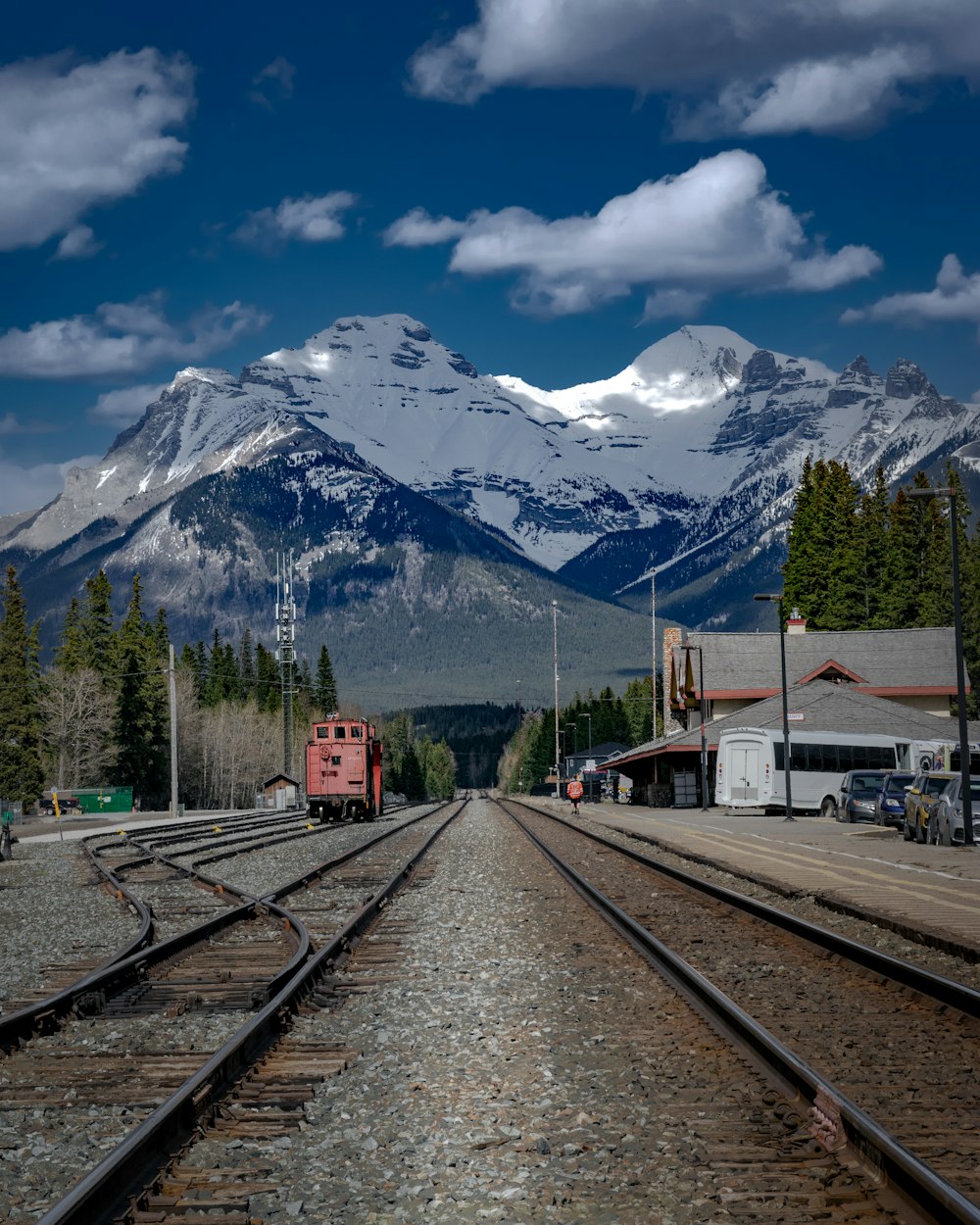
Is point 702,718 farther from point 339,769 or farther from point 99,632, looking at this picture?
point 99,632

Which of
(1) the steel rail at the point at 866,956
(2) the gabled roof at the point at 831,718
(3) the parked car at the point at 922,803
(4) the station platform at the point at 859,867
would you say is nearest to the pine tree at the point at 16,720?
(2) the gabled roof at the point at 831,718

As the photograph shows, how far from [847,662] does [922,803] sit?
48.5 m

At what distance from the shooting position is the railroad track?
23.0 feet

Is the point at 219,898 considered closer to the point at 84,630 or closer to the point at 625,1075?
the point at 625,1075

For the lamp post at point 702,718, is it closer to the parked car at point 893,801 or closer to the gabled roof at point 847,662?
the gabled roof at point 847,662

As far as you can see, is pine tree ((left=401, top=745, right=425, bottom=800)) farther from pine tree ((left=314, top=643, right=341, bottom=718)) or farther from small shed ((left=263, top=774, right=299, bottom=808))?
small shed ((left=263, top=774, right=299, bottom=808))

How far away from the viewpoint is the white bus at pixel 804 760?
57156mm

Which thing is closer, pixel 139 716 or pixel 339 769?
pixel 339 769

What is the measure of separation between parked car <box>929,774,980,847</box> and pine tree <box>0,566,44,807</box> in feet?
194

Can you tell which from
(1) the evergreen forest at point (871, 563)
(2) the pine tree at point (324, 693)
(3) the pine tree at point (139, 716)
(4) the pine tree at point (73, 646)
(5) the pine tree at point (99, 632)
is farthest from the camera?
(2) the pine tree at point (324, 693)

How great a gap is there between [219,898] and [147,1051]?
13.1m

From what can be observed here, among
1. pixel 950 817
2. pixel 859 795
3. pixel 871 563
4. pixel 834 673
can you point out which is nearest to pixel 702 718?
pixel 834 673

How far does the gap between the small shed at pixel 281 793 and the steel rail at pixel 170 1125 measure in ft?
284

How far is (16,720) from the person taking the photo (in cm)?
8312
